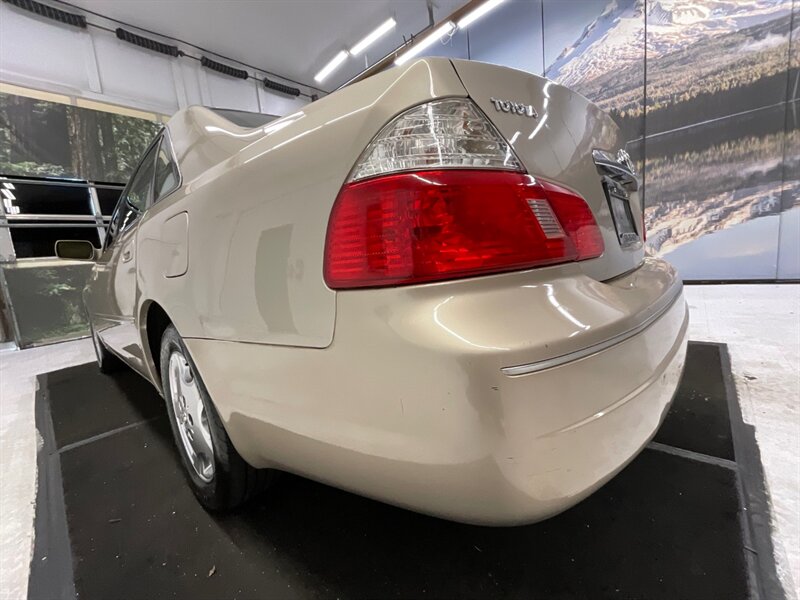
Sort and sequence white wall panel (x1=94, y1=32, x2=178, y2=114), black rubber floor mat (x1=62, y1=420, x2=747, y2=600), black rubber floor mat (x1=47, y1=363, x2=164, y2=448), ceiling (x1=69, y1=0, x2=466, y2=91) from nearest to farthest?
black rubber floor mat (x1=62, y1=420, x2=747, y2=600)
black rubber floor mat (x1=47, y1=363, x2=164, y2=448)
ceiling (x1=69, y1=0, x2=466, y2=91)
white wall panel (x1=94, y1=32, x2=178, y2=114)

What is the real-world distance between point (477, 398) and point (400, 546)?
0.68 m

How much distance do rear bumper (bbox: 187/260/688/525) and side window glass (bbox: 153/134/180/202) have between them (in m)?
0.83

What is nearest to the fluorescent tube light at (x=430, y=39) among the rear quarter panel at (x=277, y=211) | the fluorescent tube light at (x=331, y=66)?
the fluorescent tube light at (x=331, y=66)

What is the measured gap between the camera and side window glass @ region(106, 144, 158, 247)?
5.00 feet

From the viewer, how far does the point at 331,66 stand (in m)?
6.90

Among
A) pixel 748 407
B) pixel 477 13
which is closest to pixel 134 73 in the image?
pixel 477 13

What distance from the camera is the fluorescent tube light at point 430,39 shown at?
5.16 m

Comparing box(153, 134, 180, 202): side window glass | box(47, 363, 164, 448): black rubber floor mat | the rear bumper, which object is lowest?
box(47, 363, 164, 448): black rubber floor mat

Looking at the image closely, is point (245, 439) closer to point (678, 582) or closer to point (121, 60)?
point (678, 582)

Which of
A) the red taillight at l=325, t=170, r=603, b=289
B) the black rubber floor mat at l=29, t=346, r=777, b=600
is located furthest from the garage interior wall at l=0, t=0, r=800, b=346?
the red taillight at l=325, t=170, r=603, b=289

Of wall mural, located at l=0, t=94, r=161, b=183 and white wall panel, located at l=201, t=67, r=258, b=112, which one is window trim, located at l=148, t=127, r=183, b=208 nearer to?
wall mural, located at l=0, t=94, r=161, b=183

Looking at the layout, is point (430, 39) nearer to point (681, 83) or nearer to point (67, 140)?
point (681, 83)

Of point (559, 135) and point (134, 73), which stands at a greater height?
point (134, 73)

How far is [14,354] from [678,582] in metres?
6.24
